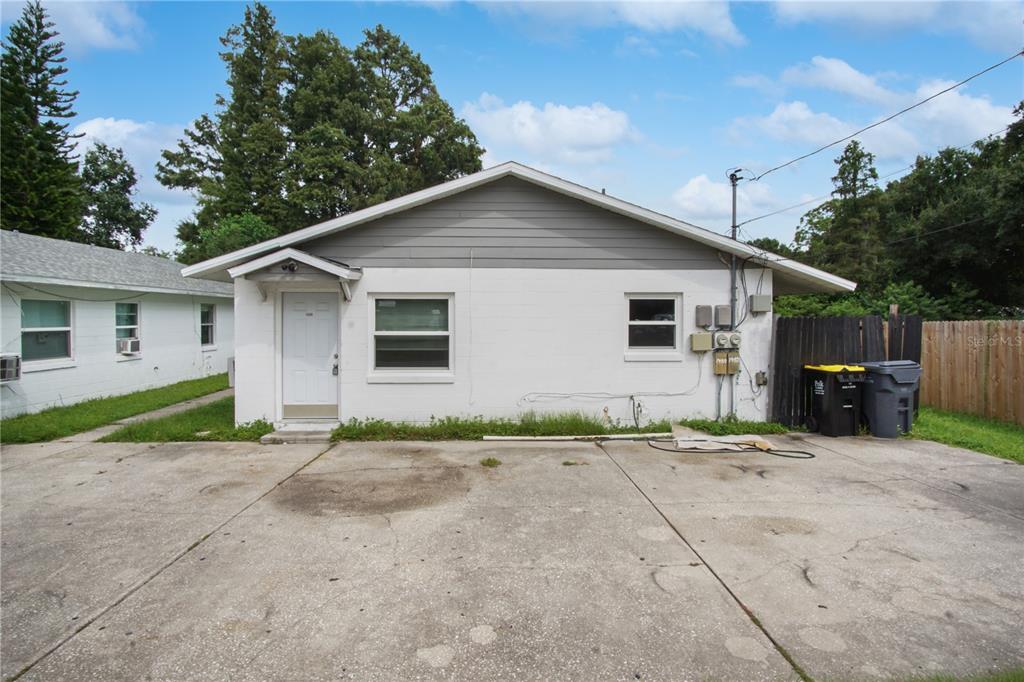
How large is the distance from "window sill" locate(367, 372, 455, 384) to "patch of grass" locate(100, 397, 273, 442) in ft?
6.03

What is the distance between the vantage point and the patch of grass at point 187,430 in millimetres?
8297

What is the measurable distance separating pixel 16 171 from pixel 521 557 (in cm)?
3116

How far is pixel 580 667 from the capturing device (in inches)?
111

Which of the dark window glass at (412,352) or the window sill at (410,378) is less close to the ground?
the dark window glass at (412,352)

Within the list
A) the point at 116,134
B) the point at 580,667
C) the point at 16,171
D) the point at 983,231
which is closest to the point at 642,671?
the point at 580,667

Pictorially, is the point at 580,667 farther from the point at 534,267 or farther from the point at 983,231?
the point at 983,231

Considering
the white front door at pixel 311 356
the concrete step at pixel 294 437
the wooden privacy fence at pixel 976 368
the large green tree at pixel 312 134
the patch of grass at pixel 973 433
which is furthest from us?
the large green tree at pixel 312 134

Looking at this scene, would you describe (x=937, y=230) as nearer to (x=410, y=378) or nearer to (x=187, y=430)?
(x=410, y=378)

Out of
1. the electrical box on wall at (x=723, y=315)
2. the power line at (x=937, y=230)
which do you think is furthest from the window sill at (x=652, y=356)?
the power line at (x=937, y=230)

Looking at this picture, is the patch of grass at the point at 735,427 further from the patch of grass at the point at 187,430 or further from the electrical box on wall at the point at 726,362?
the patch of grass at the point at 187,430

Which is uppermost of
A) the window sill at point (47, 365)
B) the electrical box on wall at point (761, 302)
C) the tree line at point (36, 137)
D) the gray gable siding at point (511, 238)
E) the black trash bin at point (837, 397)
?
the tree line at point (36, 137)

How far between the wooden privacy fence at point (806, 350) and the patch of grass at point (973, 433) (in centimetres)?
145

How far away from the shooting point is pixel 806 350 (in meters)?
8.98

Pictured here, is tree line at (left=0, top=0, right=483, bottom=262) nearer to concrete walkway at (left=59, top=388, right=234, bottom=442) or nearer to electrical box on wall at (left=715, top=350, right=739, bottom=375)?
A: concrete walkway at (left=59, top=388, right=234, bottom=442)
